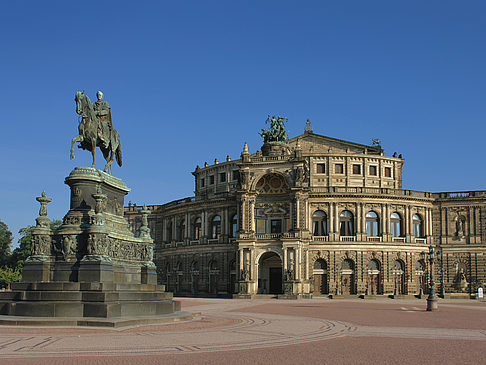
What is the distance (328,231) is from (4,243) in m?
69.2

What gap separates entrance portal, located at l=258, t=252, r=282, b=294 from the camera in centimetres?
7325

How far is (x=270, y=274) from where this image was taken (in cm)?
7388

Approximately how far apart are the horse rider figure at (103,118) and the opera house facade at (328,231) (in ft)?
144

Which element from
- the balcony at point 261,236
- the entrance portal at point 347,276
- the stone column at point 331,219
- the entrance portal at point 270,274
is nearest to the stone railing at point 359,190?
the stone column at point 331,219

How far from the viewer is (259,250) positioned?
231 feet

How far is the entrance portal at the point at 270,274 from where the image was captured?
73.2 meters

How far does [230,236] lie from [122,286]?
Result: 176 feet

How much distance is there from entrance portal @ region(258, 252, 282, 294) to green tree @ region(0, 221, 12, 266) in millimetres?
54740

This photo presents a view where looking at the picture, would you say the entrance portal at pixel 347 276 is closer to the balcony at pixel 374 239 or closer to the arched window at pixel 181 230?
the balcony at pixel 374 239

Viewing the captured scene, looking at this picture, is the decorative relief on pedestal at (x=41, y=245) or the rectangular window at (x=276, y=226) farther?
the rectangular window at (x=276, y=226)

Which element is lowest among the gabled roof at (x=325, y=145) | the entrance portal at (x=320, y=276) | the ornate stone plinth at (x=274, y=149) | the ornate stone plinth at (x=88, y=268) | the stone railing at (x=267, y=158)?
the entrance portal at (x=320, y=276)

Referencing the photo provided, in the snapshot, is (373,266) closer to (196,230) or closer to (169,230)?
(196,230)

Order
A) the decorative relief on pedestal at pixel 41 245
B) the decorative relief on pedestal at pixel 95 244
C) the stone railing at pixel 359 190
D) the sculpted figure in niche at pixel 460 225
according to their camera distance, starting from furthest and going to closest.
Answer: the sculpted figure in niche at pixel 460 225 < the stone railing at pixel 359 190 < the decorative relief on pedestal at pixel 41 245 < the decorative relief on pedestal at pixel 95 244

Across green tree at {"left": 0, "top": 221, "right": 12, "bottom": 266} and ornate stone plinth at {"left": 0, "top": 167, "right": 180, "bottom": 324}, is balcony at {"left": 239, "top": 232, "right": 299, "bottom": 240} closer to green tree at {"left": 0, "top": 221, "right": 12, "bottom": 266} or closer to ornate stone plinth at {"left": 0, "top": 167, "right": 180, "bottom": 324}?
ornate stone plinth at {"left": 0, "top": 167, "right": 180, "bottom": 324}
